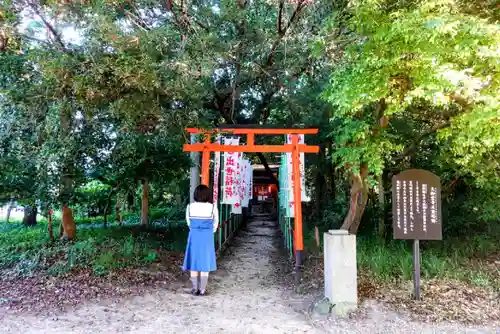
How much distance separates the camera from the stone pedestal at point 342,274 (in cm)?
470

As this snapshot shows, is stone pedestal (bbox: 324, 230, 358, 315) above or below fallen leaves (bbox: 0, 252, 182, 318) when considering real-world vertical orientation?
above

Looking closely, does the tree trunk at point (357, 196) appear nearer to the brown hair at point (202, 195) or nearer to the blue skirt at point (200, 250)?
the brown hair at point (202, 195)

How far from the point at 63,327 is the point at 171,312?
130 cm

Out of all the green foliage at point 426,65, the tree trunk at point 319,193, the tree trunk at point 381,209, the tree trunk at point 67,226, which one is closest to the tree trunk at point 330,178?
the tree trunk at point 319,193

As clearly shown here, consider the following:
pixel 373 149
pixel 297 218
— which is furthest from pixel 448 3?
pixel 297 218

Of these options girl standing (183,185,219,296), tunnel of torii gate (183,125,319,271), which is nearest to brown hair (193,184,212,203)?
girl standing (183,185,219,296)

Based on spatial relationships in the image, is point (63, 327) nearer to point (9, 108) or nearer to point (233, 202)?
point (9, 108)

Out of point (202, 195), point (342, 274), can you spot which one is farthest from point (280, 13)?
point (342, 274)

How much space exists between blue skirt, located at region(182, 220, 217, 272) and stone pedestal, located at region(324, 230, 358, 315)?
6.22ft

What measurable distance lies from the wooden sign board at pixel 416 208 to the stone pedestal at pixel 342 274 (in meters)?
0.80

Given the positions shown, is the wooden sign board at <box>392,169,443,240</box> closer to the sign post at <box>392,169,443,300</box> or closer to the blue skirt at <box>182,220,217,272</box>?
the sign post at <box>392,169,443,300</box>

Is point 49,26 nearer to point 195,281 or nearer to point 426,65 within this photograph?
point 195,281

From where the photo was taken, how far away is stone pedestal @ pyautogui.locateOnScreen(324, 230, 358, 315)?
4.70 metres

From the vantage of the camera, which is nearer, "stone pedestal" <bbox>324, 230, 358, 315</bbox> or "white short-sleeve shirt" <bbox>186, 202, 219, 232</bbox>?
"stone pedestal" <bbox>324, 230, 358, 315</bbox>
